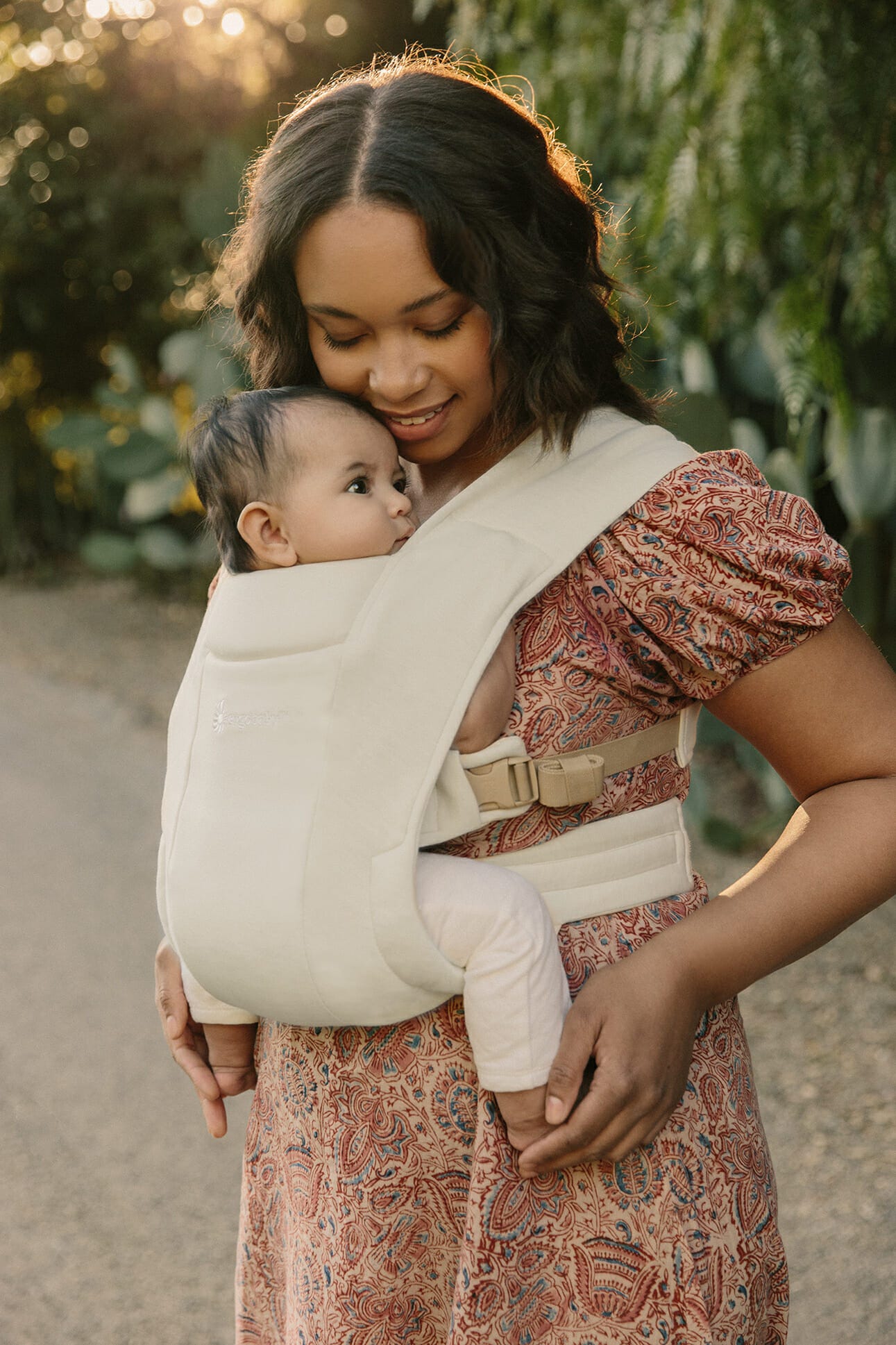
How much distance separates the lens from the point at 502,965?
1.12 meters

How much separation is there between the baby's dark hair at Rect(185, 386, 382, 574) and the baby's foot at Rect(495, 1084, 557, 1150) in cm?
60

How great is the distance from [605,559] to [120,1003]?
2.95 metres

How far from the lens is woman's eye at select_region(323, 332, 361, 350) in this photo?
1.33 meters

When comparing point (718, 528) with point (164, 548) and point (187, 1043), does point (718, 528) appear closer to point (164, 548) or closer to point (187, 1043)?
point (187, 1043)

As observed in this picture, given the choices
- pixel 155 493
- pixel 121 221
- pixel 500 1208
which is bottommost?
pixel 155 493

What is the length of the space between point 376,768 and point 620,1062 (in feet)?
1.12

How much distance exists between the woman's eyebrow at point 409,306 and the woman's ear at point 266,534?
0.20 m

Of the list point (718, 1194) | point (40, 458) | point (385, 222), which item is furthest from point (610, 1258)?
point (40, 458)

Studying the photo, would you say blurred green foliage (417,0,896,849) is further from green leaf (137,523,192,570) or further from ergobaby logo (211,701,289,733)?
green leaf (137,523,192,570)

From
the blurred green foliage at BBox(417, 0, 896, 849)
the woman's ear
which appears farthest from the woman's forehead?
the blurred green foliage at BBox(417, 0, 896, 849)

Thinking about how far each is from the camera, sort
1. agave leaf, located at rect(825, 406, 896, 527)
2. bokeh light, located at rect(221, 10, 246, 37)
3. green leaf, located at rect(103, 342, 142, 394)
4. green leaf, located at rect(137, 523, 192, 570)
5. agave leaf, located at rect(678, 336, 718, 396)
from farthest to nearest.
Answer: bokeh light, located at rect(221, 10, 246, 37)
green leaf, located at rect(137, 523, 192, 570)
green leaf, located at rect(103, 342, 142, 394)
agave leaf, located at rect(678, 336, 718, 396)
agave leaf, located at rect(825, 406, 896, 527)

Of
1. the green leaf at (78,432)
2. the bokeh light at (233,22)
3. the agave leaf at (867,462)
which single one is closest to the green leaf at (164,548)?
the green leaf at (78,432)

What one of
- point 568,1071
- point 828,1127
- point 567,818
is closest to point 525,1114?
point 568,1071

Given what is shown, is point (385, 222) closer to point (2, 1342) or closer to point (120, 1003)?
point (2, 1342)
